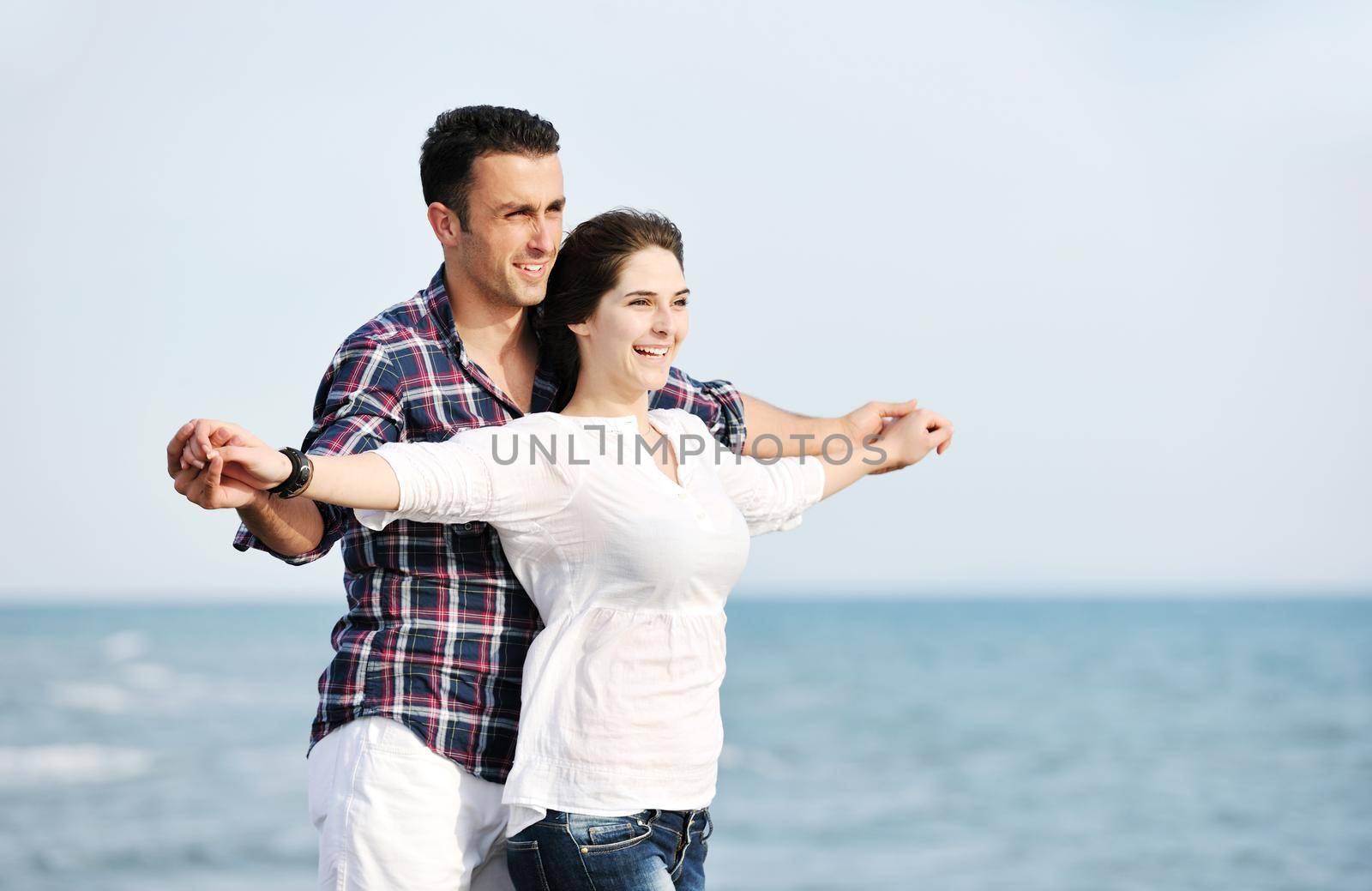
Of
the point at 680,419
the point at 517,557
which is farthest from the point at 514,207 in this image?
the point at 517,557

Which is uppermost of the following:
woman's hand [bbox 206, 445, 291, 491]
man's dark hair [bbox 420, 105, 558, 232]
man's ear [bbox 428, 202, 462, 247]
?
man's dark hair [bbox 420, 105, 558, 232]

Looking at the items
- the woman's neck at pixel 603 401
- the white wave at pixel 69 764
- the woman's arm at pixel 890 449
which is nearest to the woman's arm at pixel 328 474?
the woman's neck at pixel 603 401

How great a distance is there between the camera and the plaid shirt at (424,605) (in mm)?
2553

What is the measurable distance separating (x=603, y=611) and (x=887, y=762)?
16.9 metres

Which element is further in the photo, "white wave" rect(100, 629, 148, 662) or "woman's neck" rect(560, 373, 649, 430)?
"white wave" rect(100, 629, 148, 662)

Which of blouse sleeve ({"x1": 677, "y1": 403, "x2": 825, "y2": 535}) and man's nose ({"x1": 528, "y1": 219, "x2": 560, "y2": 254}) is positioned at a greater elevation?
man's nose ({"x1": 528, "y1": 219, "x2": 560, "y2": 254})

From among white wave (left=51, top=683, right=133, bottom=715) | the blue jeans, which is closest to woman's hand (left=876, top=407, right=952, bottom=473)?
the blue jeans

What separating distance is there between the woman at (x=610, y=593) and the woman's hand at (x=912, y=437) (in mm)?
700

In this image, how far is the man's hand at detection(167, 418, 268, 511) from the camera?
2037 mm

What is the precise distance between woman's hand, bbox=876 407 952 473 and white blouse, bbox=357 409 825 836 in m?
0.77

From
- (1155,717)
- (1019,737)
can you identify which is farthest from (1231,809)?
(1155,717)

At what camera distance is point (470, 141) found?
9.00 ft

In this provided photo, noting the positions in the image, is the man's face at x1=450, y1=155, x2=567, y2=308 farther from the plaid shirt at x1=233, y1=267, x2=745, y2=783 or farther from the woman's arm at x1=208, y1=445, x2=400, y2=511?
the woman's arm at x1=208, y1=445, x2=400, y2=511

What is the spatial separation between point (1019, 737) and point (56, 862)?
45.5ft
